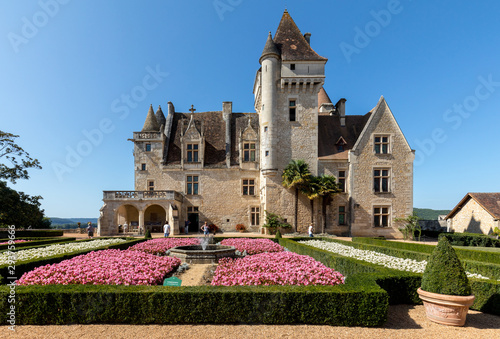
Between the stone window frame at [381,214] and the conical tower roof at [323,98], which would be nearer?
the stone window frame at [381,214]

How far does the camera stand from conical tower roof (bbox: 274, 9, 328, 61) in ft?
86.0

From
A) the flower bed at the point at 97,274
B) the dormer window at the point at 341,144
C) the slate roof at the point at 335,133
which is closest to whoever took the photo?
the flower bed at the point at 97,274

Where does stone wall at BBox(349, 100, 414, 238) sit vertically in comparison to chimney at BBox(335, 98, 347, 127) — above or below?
below

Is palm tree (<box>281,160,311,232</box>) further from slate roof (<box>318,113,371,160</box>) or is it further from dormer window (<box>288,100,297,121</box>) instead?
dormer window (<box>288,100,297,121</box>)

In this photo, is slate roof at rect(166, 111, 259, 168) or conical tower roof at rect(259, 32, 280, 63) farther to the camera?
slate roof at rect(166, 111, 259, 168)

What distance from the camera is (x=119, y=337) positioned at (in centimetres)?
517

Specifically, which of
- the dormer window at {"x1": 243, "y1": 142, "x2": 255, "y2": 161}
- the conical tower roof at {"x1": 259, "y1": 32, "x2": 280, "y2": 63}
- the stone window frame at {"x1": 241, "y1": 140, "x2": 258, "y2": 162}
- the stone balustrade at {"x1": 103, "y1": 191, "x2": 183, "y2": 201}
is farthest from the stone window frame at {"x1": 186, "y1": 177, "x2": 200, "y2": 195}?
the conical tower roof at {"x1": 259, "y1": 32, "x2": 280, "y2": 63}

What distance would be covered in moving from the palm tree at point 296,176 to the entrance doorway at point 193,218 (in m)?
9.75

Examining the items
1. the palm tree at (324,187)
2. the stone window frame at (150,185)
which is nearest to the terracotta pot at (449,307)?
the palm tree at (324,187)

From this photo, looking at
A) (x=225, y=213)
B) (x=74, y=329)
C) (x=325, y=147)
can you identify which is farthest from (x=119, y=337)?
(x=325, y=147)

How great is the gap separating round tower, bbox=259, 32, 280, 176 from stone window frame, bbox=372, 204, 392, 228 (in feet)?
33.8

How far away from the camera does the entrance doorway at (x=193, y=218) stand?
2844 cm

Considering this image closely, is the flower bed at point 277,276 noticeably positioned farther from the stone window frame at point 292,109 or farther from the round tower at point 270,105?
the stone window frame at point 292,109

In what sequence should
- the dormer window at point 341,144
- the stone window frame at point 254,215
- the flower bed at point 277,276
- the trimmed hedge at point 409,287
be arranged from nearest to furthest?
the trimmed hedge at point 409,287
the flower bed at point 277,276
the dormer window at point 341,144
the stone window frame at point 254,215
